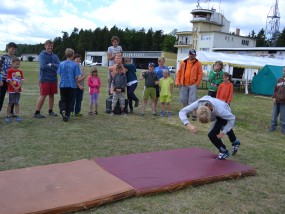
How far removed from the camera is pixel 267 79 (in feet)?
67.4

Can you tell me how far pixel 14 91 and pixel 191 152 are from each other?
423 cm

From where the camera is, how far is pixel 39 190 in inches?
142

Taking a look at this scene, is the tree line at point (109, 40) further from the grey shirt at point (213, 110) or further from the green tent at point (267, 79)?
the grey shirt at point (213, 110)

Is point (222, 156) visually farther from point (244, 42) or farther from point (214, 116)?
point (244, 42)

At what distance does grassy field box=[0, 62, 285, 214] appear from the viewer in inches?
149

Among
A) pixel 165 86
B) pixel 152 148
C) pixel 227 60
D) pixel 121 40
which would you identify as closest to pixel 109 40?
pixel 121 40

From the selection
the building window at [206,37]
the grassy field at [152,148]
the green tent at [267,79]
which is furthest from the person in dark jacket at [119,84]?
the building window at [206,37]

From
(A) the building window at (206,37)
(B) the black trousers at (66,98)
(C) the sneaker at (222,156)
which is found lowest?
(C) the sneaker at (222,156)

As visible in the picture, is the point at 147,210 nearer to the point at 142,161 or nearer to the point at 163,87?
the point at 142,161

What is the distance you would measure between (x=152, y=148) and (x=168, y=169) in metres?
1.48

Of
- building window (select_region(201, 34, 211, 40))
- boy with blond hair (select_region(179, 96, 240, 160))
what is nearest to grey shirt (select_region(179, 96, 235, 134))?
boy with blond hair (select_region(179, 96, 240, 160))

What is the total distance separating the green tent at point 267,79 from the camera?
2012 centimetres

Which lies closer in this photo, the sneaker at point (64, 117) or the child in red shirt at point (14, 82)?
the child in red shirt at point (14, 82)

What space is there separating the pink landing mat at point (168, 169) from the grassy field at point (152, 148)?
10 cm
